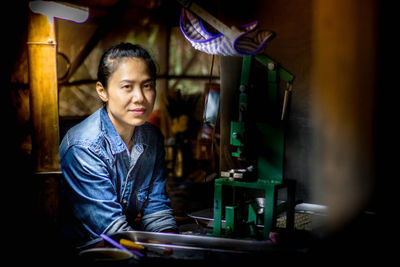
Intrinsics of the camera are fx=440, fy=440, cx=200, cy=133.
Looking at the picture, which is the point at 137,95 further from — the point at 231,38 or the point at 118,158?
the point at 231,38

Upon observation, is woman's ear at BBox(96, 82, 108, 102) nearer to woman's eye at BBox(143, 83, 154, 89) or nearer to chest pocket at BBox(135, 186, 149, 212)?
woman's eye at BBox(143, 83, 154, 89)

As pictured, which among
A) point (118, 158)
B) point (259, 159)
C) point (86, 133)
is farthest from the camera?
point (118, 158)

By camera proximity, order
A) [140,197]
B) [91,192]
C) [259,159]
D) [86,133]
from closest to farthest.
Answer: [259,159] → [91,192] → [86,133] → [140,197]

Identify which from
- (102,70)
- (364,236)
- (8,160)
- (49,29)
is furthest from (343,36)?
(8,160)

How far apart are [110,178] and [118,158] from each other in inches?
5.6

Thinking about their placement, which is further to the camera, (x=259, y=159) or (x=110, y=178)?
(x=110, y=178)

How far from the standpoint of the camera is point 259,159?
6.86ft

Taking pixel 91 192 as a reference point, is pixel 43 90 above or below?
above

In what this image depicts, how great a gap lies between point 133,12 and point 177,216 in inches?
191

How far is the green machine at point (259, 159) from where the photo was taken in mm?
2006

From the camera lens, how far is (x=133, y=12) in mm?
7230

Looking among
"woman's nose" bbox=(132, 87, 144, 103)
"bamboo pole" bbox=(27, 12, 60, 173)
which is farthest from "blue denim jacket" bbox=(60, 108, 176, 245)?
"bamboo pole" bbox=(27, 12, 60, 173)

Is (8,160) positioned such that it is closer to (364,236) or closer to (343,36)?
(364,236)

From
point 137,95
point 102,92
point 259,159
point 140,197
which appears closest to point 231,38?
point 259,159
